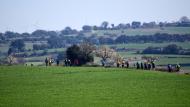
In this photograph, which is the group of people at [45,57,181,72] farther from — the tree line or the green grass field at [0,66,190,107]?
the tree line

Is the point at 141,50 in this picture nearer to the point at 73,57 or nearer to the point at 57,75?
the point at 73,57

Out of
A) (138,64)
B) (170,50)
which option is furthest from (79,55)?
(170,50)

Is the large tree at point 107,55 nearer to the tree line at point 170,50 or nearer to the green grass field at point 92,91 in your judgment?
the tree line at point 170,50

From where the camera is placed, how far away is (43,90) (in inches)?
1726

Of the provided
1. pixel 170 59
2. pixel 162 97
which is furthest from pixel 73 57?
pixel 162 97

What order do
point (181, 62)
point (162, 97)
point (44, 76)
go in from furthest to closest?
1. point (181, 62)
2. point (44, 76)
3. point (162, 97)

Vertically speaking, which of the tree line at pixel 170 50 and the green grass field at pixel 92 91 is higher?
the tree line at pixel 170 50

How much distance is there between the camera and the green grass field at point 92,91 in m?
34.6

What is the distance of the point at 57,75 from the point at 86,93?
19718 millimetres

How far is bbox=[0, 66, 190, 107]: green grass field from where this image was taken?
34625mm

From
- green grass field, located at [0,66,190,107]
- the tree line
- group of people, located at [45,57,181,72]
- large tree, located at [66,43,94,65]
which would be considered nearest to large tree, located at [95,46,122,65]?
the tree line

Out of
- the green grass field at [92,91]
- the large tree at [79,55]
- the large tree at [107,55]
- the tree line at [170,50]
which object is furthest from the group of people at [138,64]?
the tree line at [170,50]

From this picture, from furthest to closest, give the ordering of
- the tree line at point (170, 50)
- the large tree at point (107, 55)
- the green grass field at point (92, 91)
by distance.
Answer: the tree line at point (170, 50)
the large tree at point (107, 55)
the green grass field at point (92, 91)

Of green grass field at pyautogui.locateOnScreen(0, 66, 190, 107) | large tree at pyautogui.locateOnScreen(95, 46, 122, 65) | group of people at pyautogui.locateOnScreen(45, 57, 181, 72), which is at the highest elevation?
large tree at pyautogui.locateOnScreen(95, 46, 122, 65)
